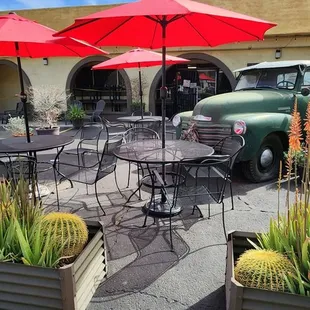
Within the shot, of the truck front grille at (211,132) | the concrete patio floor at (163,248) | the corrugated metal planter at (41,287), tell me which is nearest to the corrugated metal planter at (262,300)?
the concrete patio floor at (163,248)

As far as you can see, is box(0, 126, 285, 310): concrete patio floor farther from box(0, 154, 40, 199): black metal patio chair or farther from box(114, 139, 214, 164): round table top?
box(114, 139, 214, 164): round table top

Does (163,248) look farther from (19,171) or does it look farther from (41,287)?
(19,171)

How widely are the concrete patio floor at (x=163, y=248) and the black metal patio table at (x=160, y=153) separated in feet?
0.84

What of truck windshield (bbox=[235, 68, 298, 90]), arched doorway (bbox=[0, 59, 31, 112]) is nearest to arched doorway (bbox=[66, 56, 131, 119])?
arched doorway (bbox=[0, 59, 31, 112])

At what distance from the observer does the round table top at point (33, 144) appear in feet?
12.8

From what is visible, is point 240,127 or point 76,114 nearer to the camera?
point 240,127

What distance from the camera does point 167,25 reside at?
12.1 feet

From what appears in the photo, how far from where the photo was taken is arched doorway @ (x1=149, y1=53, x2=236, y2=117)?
12938mm

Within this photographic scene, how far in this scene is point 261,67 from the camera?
620 centimetres

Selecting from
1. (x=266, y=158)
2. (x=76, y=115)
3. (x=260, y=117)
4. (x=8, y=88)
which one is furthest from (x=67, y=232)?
(x=8, y=88)

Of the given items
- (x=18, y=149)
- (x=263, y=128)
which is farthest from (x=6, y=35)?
(x=263, y=128)

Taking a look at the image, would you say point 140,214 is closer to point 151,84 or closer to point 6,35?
point 6,35

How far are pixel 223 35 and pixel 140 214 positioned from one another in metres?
2.58

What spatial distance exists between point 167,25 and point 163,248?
2.65 m
